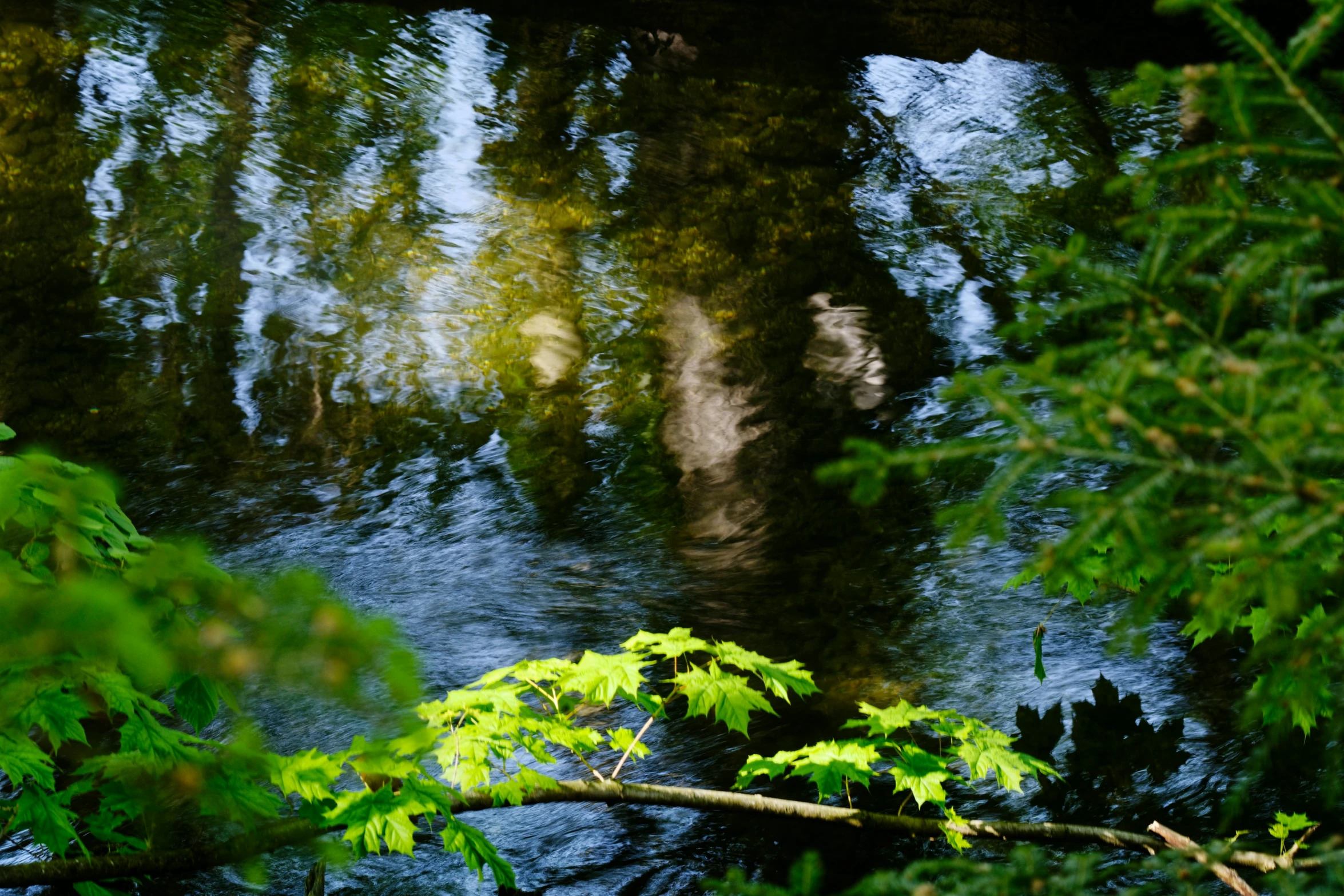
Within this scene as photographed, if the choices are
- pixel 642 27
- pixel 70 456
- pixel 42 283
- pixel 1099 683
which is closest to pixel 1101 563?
pixel 1099 683

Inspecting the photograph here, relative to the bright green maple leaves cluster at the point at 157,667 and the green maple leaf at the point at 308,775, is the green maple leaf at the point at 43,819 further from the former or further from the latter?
the green maple leaf at the point at 308,775

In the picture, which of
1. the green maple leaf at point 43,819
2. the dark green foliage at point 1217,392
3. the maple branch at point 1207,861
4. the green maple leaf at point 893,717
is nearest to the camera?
the dark green foliage at point 1217,392

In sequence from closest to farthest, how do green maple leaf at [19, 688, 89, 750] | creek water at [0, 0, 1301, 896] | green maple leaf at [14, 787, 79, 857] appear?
green maple leaf at [19, 688, 89, 750]
green maple leaf at [14, 787, 79, 857]
creek water at [0, 0, 1301, 896]

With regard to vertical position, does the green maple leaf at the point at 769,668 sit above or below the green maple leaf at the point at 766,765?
above

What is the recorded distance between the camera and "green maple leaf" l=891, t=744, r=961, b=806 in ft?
8.24

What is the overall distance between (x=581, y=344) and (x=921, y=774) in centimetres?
459

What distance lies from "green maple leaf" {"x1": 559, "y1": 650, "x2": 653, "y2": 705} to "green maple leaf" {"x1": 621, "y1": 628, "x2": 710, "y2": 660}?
0.26 ft

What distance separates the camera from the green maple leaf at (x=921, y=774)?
251 centimetres

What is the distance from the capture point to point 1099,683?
13.6 ft

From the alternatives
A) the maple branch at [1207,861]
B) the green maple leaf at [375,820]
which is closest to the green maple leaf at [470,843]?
the green maple leaf at [375,820]

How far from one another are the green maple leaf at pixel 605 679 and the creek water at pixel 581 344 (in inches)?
47.7

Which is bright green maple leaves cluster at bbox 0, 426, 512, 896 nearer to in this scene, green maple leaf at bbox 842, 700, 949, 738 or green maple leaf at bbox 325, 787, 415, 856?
green maple leaf at bbox 325, 787, 415, 856

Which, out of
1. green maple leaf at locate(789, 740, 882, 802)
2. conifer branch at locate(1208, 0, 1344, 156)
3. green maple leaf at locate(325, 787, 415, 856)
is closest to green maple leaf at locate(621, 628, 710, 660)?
green maple leaf at locate(789, 740, 882, 802)

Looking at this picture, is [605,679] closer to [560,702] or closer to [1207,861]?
[560,702]
